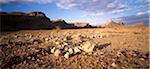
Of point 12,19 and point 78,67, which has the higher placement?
point 12,19

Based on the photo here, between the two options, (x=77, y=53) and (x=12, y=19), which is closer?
(x=77, y=53)

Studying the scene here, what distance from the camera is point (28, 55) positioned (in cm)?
632

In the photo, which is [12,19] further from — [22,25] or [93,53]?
[93,53]

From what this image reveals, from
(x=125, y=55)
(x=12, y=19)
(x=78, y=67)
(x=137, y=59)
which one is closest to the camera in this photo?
(x=78, y=67)

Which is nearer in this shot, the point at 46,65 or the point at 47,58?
the point at 46,65

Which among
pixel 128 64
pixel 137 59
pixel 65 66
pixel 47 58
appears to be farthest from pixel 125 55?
pixel 47 58

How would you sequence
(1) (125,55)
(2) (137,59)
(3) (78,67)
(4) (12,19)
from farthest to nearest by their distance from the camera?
(4) (12,19) < (1) (125,55) < (2) (137,59) < (3) (78,67)

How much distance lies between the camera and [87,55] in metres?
6.18

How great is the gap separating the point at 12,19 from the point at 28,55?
3104cm

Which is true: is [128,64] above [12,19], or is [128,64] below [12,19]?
below

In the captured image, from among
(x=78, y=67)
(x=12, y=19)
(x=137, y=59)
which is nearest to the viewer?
(x=78, y=67)

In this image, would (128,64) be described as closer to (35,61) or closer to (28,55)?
(35,61)

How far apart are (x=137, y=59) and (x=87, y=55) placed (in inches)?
63.7

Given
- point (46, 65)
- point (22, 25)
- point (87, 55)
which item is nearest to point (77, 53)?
point (87, 55)
